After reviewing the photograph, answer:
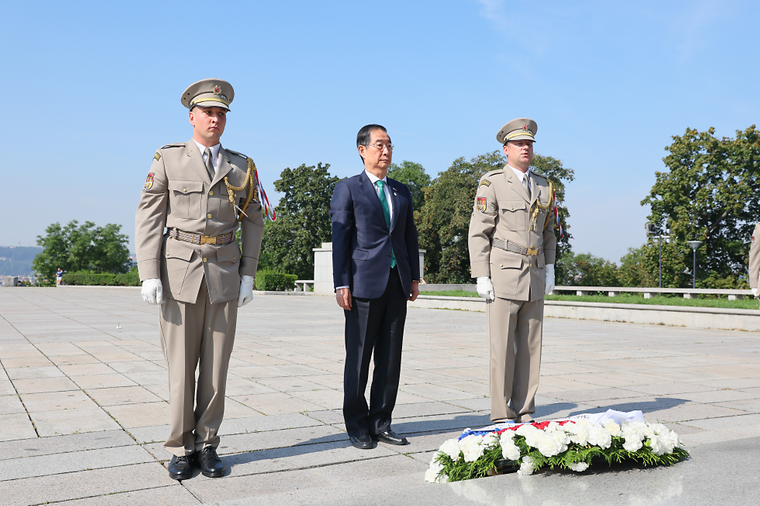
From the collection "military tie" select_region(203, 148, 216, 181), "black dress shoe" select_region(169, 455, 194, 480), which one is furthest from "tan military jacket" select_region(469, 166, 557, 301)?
"black dress shoe" select_region(169, 455, 194, 480)

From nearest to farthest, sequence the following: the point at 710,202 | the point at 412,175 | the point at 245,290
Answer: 1. the point at 245,290
2. the point at 710,202
3. the point at 412,175

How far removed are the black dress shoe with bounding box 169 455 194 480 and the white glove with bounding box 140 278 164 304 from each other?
3.02ft

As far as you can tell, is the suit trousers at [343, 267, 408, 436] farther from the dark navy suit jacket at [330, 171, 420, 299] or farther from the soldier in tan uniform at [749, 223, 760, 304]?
the soldier in tan uniform at [749, 223, 760, 304]

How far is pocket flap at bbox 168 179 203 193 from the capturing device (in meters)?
3.94

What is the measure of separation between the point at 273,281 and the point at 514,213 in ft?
112

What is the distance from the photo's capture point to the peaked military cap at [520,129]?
16.3ft

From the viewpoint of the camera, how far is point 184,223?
13.0ft

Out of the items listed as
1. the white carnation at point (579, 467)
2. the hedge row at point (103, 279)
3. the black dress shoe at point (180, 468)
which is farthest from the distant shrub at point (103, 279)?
the white carnation at point (579, 467)

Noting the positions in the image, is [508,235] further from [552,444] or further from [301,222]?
[301,222]

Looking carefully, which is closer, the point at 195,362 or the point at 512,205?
the point at 195,362

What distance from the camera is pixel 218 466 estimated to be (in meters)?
3.80

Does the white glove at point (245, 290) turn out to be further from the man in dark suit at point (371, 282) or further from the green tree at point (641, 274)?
the green tree at point (641, 274)

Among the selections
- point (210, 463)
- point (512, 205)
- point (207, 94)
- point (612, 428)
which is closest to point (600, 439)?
point (612, 428)

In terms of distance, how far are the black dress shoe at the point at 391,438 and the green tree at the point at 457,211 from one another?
3436 cm
